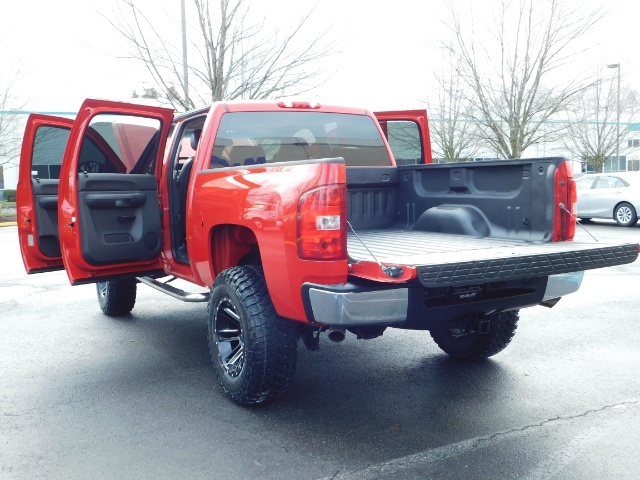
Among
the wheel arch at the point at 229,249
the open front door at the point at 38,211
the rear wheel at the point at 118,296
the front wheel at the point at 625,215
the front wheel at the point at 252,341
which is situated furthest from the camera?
the front wheel at the point at 625,215

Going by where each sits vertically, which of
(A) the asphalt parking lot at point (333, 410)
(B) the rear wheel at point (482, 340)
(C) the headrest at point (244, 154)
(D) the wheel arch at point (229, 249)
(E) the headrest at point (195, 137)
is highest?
(E) the headrest at point (195, 137)

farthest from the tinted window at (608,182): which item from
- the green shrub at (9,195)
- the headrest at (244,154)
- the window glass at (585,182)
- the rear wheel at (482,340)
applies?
the green shrub at (9,195)

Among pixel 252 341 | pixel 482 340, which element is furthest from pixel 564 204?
pixel 252 341

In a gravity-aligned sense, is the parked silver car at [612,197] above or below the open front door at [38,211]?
below

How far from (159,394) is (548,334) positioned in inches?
143

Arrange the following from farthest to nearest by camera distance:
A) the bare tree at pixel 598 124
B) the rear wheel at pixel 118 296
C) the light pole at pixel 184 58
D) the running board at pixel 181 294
Answer: the bare tree at pixel 598 124
the light pole at pixel 184 58
the rear wheel at pixel 118 296
the running board at pixel 181 294

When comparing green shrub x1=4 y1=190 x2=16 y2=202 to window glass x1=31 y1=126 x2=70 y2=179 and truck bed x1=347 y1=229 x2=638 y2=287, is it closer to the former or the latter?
window glass x1=31 y1=126 x2=70 y2=179

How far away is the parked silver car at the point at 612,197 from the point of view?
1622cm

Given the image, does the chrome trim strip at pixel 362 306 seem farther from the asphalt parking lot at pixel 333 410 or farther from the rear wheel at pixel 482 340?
the rear wheel at pixel 482 340

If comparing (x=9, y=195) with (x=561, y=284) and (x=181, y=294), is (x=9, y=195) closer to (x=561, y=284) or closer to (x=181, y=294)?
(x=181, y=294)

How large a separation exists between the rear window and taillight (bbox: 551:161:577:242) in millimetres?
1889

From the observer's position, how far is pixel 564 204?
3.99 meters

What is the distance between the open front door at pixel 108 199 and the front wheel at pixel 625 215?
→ 46.3 ft

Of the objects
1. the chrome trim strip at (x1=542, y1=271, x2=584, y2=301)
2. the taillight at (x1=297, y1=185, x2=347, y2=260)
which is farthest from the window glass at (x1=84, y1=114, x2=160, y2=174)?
the chrome trim strip at (x1=542, y1=271, x2=584, y2=301)
